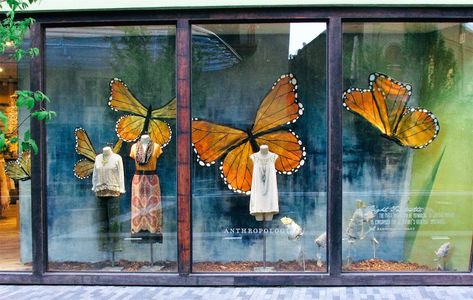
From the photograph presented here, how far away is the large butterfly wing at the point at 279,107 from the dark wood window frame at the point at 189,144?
0.53m

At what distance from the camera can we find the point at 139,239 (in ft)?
24.7

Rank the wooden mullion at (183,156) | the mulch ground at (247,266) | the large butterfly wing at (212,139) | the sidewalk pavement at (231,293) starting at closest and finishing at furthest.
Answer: the sidewalk pavement at (231,293)
the wooden mullion at (183,156)
the mulch ground at (247,266)
the large butterfly wing at (212,139)

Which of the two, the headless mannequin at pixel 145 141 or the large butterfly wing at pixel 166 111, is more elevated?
the large butterfly wing at pixel 166 111

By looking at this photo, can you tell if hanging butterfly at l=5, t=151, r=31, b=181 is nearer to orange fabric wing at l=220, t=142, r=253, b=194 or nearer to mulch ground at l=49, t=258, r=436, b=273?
mulch ground at l=49, t=258, r=436, b=273

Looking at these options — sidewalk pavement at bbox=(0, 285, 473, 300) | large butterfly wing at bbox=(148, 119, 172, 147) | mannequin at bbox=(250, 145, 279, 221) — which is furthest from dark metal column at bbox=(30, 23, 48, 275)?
mannequin at bbox=(250, 145, 279, 221)

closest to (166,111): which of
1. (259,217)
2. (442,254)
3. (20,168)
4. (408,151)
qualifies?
(259,217)

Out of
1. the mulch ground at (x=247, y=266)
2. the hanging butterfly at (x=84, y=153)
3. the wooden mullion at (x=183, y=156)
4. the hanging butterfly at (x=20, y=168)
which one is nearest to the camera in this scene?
the wooden mullion at (x=183, y=156)

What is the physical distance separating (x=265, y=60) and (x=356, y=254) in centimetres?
283

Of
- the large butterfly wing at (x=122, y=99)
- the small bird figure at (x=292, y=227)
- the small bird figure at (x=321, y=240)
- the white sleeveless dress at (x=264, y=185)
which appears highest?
the large butterfly wing at (x=122, y=99)

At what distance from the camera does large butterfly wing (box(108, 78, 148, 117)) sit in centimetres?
748

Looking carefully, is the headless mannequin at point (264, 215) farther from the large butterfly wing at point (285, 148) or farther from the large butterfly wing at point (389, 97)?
the large butterfly wing at point (389, 97)

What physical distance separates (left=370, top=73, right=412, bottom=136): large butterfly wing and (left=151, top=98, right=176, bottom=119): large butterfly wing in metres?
2.62

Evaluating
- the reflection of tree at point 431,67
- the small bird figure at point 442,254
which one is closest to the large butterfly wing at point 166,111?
the reflection of tree at point 431,67

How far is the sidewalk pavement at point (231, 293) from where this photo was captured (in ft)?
21.2
